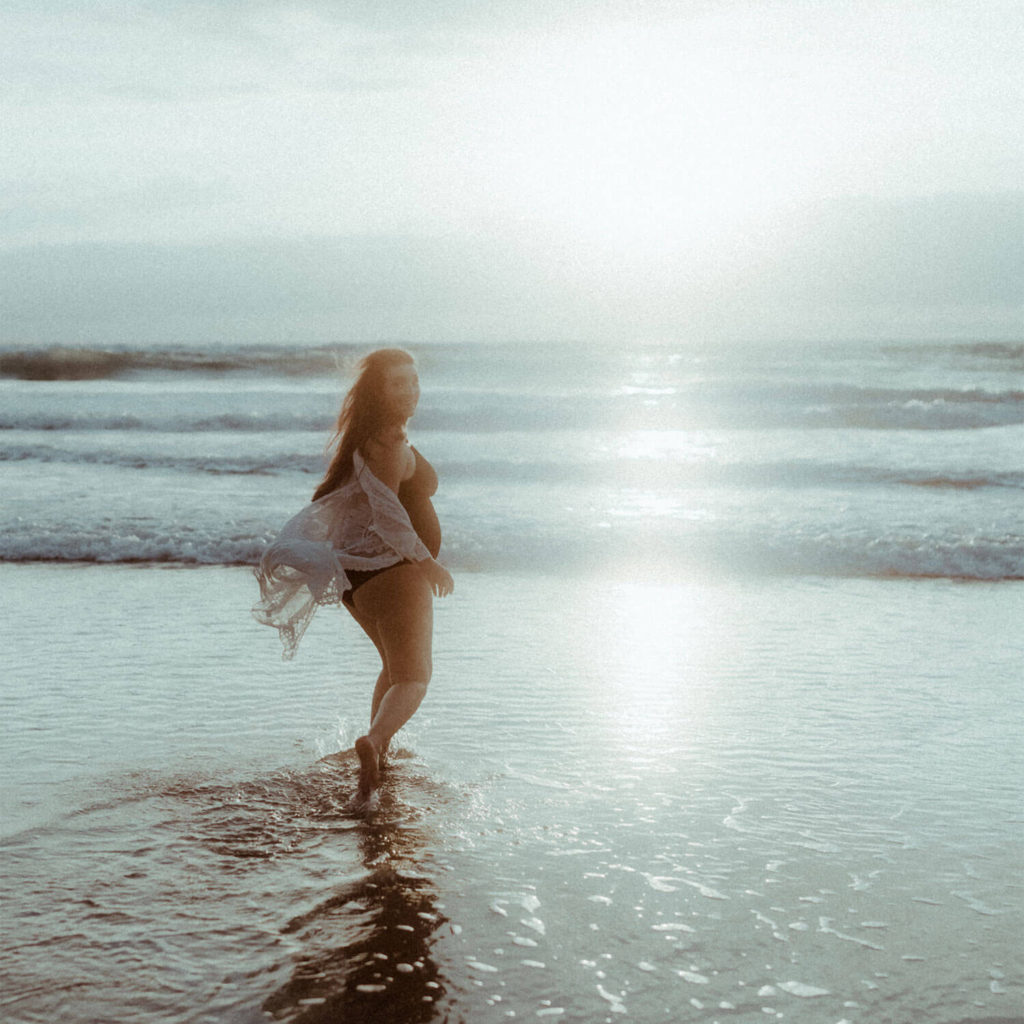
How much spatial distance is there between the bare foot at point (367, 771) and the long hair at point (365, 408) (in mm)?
1011

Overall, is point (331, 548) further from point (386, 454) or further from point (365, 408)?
point (365, 408)

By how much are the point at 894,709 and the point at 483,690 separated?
1.93m

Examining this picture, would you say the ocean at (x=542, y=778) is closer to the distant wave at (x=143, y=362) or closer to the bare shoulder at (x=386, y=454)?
the bare shoulder at (x=386, y=454)

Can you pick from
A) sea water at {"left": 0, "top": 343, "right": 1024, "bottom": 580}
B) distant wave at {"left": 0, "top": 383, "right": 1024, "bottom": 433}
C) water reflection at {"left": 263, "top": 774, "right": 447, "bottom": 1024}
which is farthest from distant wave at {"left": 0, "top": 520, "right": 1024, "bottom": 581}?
distant wave at {"left": 0, "top": 383, "right": 1024, "bottom": 433}

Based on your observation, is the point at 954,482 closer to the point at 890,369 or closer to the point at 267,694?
the point at 267,694

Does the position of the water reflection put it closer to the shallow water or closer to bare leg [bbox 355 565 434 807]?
the shallow water

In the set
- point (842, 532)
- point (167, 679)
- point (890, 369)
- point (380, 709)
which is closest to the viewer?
point (380, 709)

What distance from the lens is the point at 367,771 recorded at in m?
4.41

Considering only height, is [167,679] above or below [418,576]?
below

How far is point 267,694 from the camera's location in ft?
19.7

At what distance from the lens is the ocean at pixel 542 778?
3107 mm

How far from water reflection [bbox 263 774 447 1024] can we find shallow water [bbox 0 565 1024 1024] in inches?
0.4

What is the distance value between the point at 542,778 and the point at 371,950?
1.57 m

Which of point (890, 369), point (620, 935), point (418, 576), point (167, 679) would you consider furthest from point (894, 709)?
point (890, 369)
